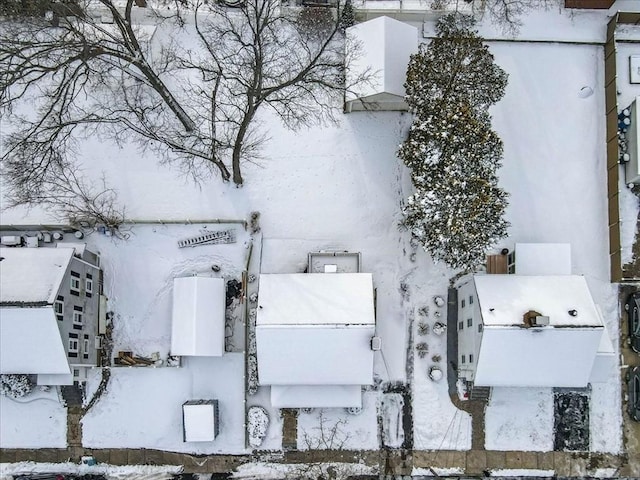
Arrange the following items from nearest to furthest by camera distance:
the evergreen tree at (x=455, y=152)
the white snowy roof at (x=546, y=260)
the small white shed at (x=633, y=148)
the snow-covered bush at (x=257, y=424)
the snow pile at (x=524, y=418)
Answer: the evergreen tree at (x=455, y=152) < the white snowy roof at (x=546, y=260) < the small white shed at (x=633, y=148) < the snow-covered bush at (x=257, y=424) < the snow pile at (x=524, y=418)

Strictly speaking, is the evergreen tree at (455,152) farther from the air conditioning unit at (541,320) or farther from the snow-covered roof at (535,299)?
the air conditioning unit at (541,320)

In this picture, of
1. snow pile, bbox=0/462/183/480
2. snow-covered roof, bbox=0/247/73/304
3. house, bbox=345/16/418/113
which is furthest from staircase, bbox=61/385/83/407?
house, bbox=345/16/418/113

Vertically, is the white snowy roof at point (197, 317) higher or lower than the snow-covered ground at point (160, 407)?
higher

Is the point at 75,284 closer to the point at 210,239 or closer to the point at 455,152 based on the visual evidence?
the point at 210,239

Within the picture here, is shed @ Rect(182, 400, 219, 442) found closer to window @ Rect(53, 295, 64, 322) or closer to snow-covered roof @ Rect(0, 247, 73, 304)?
window @ Rect(53, 295, 64, 322)

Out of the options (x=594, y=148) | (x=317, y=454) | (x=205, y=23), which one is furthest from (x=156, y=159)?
(x=594, y=148)

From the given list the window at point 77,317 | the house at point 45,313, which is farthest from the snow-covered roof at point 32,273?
the window at point 77,317
